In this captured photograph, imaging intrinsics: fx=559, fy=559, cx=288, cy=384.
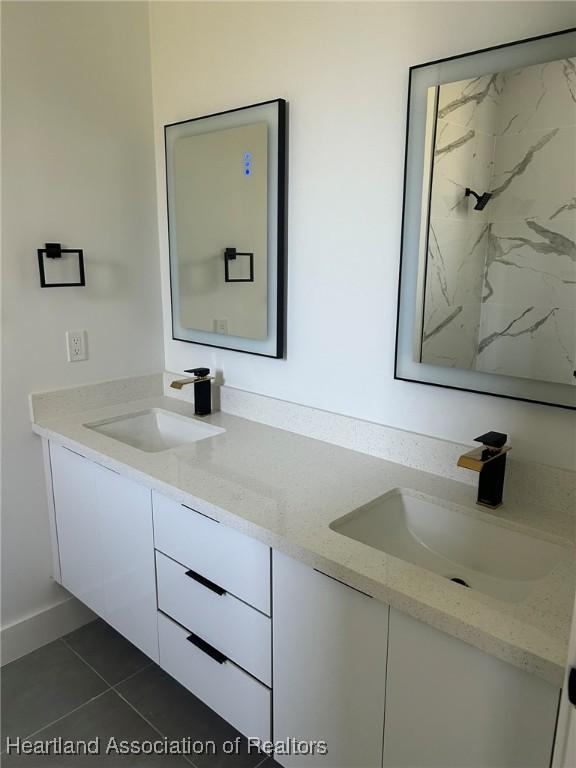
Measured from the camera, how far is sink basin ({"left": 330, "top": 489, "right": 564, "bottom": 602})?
1.27 m

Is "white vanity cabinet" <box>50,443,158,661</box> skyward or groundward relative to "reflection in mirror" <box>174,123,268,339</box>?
groundward

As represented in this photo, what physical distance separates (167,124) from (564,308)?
168 cm

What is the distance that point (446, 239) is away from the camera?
1.45 metres

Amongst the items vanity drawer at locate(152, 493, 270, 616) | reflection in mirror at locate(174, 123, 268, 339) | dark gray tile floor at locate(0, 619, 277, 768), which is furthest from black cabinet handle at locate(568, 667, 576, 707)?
reflection in mirror at locate(174, 123, 268, 339)

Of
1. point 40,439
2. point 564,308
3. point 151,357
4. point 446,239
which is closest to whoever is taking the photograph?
point 564,308

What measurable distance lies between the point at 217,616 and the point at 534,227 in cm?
125

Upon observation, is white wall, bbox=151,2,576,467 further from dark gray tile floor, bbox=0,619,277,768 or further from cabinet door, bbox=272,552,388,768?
dark gray tile floor, bbox=0,619,277,768

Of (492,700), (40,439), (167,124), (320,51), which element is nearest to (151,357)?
(40,439)

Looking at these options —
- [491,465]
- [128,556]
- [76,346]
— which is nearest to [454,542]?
[491,465]

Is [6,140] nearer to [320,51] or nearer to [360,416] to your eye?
[320,51]

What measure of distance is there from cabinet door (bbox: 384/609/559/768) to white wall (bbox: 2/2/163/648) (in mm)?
1530

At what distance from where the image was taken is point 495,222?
1.35 metres

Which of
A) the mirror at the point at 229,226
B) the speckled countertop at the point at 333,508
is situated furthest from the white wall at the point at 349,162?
the speckled countertop at the point at 333,508

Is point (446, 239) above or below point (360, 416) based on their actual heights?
above
